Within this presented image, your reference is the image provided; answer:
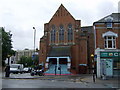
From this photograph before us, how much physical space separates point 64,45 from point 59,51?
253 centimetres

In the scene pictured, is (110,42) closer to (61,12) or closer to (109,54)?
(109,54)

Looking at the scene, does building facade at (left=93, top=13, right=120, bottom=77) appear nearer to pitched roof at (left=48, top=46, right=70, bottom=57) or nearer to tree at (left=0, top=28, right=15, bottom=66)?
pitched roof at (left=48, top=46, right=70, bottom=57)

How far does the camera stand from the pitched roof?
45.1 metres

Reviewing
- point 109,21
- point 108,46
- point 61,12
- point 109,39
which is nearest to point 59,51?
point 61,12

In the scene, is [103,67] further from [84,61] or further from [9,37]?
[9,37]

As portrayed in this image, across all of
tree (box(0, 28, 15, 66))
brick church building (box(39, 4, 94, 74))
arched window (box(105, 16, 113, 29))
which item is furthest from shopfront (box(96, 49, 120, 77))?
tree (box(0, 28, 15, 66))

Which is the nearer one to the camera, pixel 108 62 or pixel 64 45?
pixel 108 62

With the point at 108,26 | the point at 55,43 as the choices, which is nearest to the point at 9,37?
the point at 55,43

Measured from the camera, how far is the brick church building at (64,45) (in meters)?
45.6

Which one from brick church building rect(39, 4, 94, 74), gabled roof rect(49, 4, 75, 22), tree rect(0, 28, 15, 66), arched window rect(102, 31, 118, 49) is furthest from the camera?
tree rect(0, 28, 15, 66)

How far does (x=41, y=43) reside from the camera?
169 feet

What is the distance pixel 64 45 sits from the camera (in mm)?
48281

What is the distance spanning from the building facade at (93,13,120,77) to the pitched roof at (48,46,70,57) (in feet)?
50.3

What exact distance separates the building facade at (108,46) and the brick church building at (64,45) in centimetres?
1474
